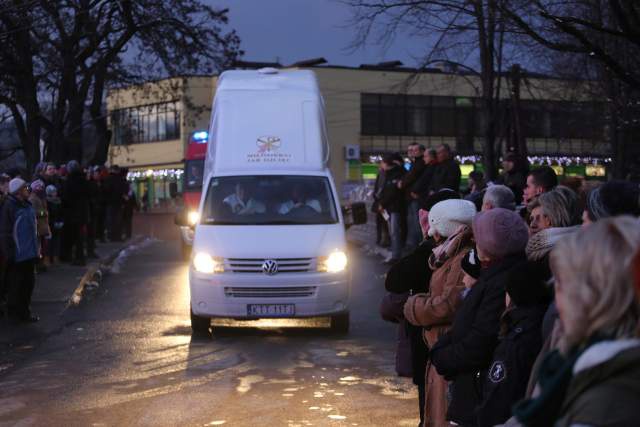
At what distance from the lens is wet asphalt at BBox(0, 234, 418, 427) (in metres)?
8.06

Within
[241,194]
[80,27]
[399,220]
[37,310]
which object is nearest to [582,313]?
[241,194]

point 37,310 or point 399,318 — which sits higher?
point 399,318

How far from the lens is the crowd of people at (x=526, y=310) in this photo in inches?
98.7

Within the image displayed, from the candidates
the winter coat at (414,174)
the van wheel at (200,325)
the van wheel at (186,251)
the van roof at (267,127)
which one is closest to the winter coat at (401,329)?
the van wheel at (200,325)

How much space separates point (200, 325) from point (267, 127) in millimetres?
3915

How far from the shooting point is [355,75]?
219 ft

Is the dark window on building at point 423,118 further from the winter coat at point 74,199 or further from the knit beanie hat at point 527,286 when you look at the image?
the knit beanie hat at point 527,286

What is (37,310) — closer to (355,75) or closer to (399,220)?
(399,220)

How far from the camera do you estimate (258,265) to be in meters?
12.1

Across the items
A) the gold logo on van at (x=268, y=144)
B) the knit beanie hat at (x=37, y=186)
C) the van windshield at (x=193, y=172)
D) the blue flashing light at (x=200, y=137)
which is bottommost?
the knit beanie hat at (x=37, y=186)

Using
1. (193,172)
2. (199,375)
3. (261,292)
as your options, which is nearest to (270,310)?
(261,292)

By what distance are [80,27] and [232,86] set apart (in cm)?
1246

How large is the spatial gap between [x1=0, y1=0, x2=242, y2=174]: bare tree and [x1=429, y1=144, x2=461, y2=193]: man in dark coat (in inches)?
449

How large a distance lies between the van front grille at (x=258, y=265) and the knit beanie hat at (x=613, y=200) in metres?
7.62
